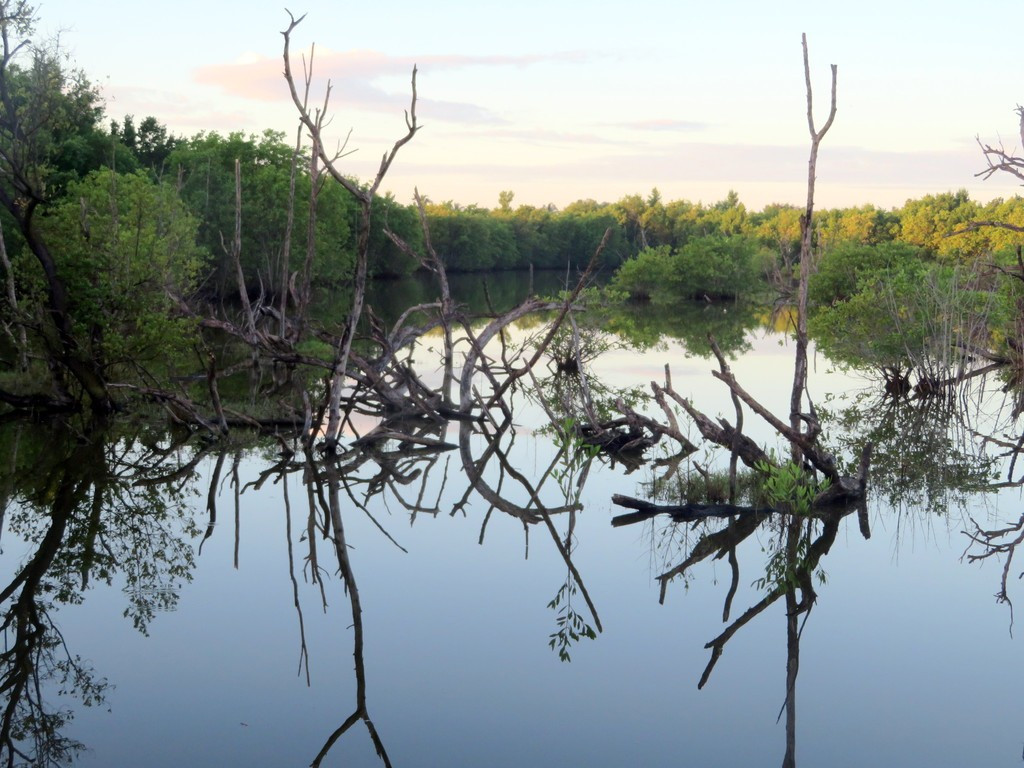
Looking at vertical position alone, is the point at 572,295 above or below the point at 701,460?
above

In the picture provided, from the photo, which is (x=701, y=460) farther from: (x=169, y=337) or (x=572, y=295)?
(x=169, y=337)

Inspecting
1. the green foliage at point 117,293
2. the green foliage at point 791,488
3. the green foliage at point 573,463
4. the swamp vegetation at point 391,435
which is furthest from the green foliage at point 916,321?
the green foliage at point 117,293

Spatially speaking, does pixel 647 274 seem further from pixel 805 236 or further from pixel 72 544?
pixel 72 544

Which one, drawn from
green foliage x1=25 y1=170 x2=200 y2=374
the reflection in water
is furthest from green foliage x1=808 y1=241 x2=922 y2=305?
green foliage x1=25 y1=170 x2=200 y2=374

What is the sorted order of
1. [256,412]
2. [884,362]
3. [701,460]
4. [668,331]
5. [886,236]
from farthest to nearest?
1. [886,236]
2. [668,331]
3. [884,362]
4. [256,412]
5. [701,460]

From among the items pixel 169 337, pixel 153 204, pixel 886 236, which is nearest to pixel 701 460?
pixel 169 337

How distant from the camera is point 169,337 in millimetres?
17562

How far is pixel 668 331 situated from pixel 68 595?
32519mm

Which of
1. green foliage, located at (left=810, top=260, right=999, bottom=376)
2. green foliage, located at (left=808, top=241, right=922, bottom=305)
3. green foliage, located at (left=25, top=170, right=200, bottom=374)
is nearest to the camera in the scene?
green foliage, located at (left=25, top=170, right=200, bottom=374)

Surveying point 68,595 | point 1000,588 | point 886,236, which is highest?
point 886,236

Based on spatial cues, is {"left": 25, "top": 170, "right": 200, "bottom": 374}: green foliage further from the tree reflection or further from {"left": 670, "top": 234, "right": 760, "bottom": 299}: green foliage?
{"left": 670, "top": 234, "right": 760, "bottom": 299}: green foliage

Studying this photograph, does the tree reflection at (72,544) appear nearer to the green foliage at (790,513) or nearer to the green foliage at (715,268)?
the green foliage at (790,513)

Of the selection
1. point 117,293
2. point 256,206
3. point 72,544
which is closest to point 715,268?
point 256,206

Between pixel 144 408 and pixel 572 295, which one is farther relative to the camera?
pixel 144 408
